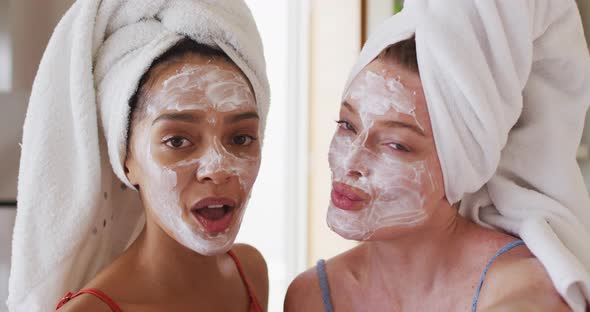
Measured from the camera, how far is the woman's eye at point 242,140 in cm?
95

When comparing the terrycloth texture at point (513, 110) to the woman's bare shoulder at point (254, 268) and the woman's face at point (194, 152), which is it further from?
the woman's bare shoulder at point (254, 268)

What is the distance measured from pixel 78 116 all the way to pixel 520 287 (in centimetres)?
63

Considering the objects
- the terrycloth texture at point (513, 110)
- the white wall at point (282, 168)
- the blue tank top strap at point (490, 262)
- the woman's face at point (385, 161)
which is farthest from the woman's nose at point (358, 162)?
the white wall at point (282, 168)

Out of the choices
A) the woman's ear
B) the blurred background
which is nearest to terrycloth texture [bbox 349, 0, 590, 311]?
the woman's ear

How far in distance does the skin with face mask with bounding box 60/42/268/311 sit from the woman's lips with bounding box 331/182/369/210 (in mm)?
123

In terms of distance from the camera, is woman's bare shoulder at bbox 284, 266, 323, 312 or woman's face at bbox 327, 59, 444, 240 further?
woman's bare shoulder at bbox 284, 266, 323, 312

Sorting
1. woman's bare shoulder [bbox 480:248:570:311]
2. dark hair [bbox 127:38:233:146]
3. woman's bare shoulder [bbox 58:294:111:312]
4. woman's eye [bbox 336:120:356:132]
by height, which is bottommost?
woman's bare shoulder [bbox 480:248:570:311]

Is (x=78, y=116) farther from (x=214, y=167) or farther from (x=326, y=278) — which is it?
(x=326, y=278)

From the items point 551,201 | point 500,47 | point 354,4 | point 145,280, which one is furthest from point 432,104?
point 354,4

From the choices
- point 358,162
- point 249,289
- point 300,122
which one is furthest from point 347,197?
point 300,122

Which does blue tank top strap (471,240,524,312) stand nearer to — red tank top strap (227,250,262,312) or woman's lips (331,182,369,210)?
woman's lips (331,182,369,210)

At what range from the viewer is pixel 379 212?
3.02 ft

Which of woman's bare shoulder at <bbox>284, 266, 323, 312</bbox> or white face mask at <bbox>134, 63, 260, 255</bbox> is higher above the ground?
white face mask at <bbox>134, 63, 260, 255</bbox>

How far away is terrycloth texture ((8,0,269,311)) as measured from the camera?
928mm
